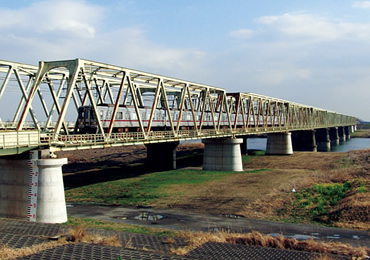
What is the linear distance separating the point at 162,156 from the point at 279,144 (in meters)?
35.2

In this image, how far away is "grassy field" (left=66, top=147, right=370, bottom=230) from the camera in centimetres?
2938

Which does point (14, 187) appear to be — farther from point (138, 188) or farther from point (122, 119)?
point (122, 119)

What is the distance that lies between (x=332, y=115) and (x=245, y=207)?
528ft

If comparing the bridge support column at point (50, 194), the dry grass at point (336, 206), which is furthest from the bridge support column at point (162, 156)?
the bridge support column at point (50, 194)

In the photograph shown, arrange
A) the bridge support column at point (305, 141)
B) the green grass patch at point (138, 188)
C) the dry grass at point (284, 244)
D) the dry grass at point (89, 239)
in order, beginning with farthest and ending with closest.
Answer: the bridge support column at point (305, 141)
the green grass patch at point (138, 188)
the dry grass at point (89, 239)
the dry grass at point (284, 244)

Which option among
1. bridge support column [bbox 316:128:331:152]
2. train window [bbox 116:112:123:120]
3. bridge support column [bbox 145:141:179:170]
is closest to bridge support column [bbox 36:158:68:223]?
train window [bbox 116:112:123:120]

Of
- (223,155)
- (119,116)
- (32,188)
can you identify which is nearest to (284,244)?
(32,188)

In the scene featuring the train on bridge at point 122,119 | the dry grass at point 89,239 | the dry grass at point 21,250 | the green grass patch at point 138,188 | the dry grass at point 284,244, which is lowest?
the green grass patch at point 138,188

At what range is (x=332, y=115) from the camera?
178875 mm

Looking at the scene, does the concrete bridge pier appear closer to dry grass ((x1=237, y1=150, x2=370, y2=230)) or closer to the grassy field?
the grassy field

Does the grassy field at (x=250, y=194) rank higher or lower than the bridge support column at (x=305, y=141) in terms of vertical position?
lower

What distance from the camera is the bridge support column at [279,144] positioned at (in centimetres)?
8469

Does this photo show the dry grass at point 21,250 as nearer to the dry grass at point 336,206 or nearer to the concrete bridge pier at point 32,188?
the concrete bridge pier at point 32,188

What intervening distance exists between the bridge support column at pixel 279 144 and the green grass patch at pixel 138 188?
33.1 metres
